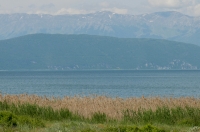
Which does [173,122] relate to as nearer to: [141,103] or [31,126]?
[141,103]

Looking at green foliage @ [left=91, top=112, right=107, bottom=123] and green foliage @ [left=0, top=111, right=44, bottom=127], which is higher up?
green foliage @ [left=91, top=112, right=107, bottom=123]

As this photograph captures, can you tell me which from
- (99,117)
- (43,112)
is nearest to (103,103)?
(99,117)

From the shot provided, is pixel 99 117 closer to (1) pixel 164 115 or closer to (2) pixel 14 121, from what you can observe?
(1) pixel 164 115

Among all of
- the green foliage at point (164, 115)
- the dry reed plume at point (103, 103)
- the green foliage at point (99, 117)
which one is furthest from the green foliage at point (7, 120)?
the green foliage at point (164, 115)

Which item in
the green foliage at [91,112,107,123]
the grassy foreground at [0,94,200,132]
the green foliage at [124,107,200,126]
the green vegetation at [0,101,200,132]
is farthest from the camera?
the green foliage at [91,112,107,123]

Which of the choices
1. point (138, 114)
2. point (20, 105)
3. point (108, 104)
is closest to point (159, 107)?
point (138, 114)

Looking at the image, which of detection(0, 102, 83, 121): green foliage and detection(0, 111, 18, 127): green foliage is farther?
detection(0, 102, 83, 121): green foliage

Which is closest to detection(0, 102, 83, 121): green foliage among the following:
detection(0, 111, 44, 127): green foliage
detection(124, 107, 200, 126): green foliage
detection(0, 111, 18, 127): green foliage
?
detection(124, 107, 200, 126): green foliage

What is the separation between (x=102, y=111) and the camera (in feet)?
89.8

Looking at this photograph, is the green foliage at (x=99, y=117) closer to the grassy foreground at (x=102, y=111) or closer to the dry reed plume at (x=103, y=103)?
the grassy foreground at (x=102, y=111)

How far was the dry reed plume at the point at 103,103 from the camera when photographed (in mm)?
27503

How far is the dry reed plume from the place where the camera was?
27.5 metres

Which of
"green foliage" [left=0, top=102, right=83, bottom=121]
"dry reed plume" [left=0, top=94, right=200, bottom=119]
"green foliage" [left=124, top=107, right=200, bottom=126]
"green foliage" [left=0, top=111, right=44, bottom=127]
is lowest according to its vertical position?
"green foliage" [left=0, top=111, right=44, bottom=127]

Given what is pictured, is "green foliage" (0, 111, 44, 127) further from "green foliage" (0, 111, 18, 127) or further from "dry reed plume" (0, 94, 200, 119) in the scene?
"dry reed plume" (0, 94, 200, 119)
